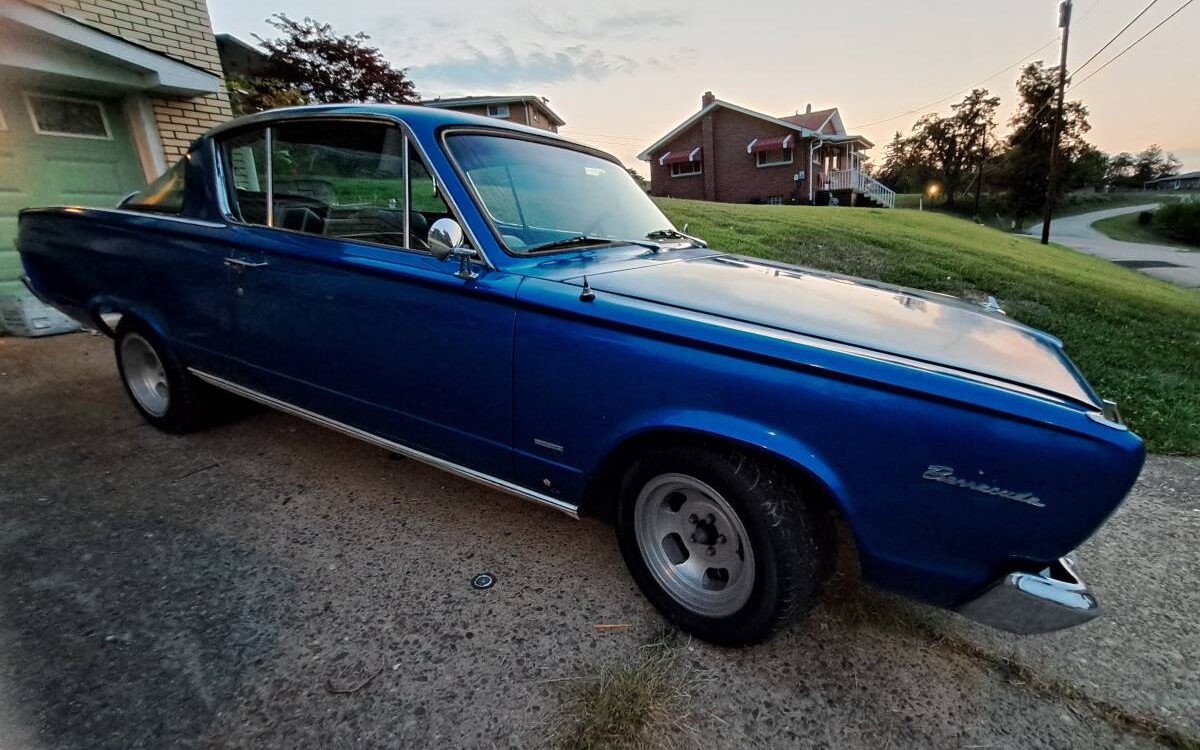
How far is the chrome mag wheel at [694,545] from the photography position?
1854mm

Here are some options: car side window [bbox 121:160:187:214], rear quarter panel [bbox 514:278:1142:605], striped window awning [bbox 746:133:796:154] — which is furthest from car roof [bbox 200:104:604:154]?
striped window awning [bbox 746:133:796:154]

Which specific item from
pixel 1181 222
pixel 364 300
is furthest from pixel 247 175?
pixel 1181 222

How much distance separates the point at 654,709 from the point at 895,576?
804 mm

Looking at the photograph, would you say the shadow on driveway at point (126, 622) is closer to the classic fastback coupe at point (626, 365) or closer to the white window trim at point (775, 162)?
the classic fastback coupe at point (626, 365)

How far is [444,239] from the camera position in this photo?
2049mm

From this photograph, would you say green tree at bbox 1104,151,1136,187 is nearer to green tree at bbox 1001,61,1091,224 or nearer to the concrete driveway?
green tree at bbox 1001,61,1091,224

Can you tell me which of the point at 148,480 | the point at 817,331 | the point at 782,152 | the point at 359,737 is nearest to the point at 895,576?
the point at 817,331

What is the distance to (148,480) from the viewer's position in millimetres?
2959

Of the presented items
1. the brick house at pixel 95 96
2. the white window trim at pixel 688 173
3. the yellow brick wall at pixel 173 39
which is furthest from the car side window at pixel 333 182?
the white window trim at pixel 688 173

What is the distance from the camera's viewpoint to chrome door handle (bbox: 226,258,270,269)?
2619 mm

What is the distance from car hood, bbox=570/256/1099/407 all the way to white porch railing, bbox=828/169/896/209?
1370 inches

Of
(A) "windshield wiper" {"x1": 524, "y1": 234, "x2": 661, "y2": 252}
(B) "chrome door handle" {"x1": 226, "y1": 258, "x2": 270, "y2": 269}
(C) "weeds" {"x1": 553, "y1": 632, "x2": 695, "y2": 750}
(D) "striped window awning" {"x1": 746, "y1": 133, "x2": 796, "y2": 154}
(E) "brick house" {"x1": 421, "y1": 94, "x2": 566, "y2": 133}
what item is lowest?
(C) "weeds" {"x1": 553, "y1": 632, "x2": 695, "y2": 750}

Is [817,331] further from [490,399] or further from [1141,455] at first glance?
[490,399]

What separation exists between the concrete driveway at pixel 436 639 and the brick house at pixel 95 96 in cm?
419
